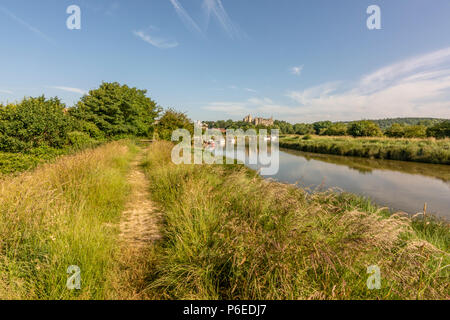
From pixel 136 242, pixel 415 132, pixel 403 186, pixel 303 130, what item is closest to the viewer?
pixel 136 242

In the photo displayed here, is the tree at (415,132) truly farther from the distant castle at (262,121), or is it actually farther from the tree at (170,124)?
the tree at (170,124)

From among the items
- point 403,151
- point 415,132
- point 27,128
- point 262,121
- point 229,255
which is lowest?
Result: point 229,255

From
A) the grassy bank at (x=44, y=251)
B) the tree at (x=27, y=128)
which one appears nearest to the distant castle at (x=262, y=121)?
the tree at (x=27, y=128)

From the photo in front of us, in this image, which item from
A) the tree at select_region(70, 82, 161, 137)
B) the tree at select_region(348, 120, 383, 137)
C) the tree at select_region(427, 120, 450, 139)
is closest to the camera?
the tree at select_region(70, 82, 161, 137)

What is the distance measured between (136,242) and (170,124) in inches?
563

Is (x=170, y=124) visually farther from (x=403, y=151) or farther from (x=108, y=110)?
(x=403, y=151)

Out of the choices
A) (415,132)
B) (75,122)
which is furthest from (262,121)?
(75,122)

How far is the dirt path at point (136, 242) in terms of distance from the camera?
205 cm

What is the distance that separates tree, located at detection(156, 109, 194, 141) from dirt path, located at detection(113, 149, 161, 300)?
10830 millimetres

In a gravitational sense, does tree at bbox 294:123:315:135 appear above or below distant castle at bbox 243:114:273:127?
below

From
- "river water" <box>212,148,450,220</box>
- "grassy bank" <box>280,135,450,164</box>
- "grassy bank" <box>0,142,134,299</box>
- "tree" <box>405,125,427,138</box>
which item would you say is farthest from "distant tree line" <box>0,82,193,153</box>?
"tree" <box>405,125,427,138</box>

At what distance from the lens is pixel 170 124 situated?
16.2 metres

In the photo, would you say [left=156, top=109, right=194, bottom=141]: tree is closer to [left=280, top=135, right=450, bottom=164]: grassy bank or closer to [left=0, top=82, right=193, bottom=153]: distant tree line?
[left=0, top=82, right=193, bottom=153]: distant tree line

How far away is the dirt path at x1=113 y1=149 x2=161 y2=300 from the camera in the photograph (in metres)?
2.05
